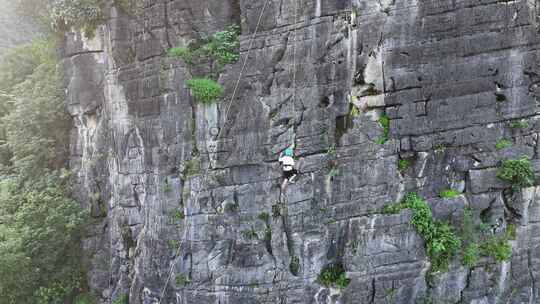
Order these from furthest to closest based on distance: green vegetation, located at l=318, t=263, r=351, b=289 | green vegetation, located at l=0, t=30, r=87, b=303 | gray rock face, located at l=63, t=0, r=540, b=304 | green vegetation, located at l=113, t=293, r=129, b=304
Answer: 1. green vegetation, located at l=113, t=293, r=129, b=304
2. green vegetation, located at l=0, t=30, r=87, b=303
3. green vegetation, located at l=318, t=263, r=351, b=289
4. gray rock face, located at l=63, t=0, r=540, b=304

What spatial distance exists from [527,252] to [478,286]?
143 centimetres

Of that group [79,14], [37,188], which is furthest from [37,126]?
[79,14]

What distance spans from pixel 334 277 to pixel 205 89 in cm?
560

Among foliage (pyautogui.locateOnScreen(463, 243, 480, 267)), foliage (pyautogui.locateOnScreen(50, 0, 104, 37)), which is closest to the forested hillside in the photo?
foliage (pyautogui.locateOnScreen(50, 0, 104, 37))

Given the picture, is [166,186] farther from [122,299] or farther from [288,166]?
[122,299]

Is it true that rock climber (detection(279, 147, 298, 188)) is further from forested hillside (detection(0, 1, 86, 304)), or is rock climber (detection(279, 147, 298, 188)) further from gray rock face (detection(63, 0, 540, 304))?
forested hillside (detection(0, 1, 86, 304))

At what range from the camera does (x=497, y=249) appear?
317 inches

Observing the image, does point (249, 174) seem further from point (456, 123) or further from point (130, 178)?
point (456, 123)

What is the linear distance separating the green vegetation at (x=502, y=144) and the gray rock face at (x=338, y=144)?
125 millimetres

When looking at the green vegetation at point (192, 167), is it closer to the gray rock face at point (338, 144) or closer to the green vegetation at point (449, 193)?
the gray rock face at point (338, 144)

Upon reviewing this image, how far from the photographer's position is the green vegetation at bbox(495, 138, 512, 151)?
7973mm

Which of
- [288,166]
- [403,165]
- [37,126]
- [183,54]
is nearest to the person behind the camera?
[288,166]

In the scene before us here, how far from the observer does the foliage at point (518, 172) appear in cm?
784

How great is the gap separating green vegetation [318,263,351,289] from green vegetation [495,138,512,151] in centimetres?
468
